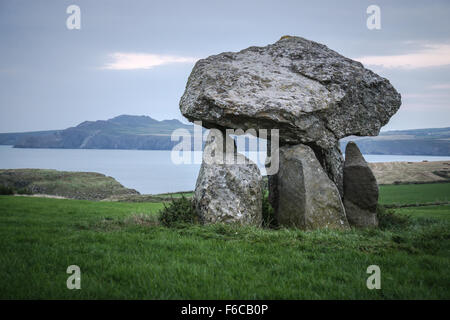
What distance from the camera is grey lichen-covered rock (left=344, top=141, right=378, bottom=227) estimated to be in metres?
9.91

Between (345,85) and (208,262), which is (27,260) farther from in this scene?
(345,85)

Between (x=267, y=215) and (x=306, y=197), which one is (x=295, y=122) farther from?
(x=267, y=215)

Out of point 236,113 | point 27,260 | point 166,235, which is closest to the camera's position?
point 27,260

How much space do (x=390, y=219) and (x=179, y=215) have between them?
20.8 ft

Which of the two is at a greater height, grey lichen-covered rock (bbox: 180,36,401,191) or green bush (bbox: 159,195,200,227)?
grey lichen-covered rock (bbox: 180,36,401,191)

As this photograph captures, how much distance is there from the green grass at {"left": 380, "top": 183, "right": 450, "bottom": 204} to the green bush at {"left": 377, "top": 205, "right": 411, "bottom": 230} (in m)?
10.8

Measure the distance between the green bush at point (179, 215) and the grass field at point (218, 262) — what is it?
22.5 inches

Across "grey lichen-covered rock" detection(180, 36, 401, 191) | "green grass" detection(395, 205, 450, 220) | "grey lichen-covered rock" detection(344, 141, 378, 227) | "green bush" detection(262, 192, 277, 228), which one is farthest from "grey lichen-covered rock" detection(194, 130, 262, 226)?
"green grass" detection(395, 205, 450, 220)

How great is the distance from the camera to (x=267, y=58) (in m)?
10.8

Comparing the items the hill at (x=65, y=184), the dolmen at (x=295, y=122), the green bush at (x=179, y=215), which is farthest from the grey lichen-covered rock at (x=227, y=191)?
the hill at (x=65, y=184)

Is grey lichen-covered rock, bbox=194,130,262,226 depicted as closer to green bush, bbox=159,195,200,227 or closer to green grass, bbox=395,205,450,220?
green bush, bbox=159,195,200,227
